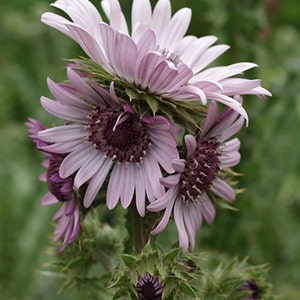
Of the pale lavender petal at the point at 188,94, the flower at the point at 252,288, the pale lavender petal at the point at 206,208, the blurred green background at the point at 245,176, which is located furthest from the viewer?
the blurred green background at the point at 245,176

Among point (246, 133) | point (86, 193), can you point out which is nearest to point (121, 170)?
point (86, 193)

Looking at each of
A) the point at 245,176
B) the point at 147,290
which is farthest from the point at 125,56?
the point at 245,176

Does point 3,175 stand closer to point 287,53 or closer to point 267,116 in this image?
point 267,116

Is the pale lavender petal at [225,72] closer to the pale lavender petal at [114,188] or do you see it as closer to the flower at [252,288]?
the pale lavender petal at [114,188]

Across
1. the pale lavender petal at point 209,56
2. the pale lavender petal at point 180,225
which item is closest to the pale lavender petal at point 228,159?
the pale lavender petal at point 180,225

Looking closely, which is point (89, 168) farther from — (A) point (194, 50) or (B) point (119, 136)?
(A) point (194, 50)

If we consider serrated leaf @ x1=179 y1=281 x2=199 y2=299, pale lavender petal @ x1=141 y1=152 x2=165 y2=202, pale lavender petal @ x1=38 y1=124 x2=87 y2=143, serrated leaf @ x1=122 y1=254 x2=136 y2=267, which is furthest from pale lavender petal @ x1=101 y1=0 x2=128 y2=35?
serrated leaf @ x1=179 y1=281 x2=199 y2=299

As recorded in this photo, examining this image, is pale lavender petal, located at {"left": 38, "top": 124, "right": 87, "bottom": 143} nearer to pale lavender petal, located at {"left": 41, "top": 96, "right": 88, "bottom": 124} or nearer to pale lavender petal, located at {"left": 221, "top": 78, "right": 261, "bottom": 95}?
pale lavender petal, located at {"left": 41, "top": 96, "right": 88, "bottom": 124}
